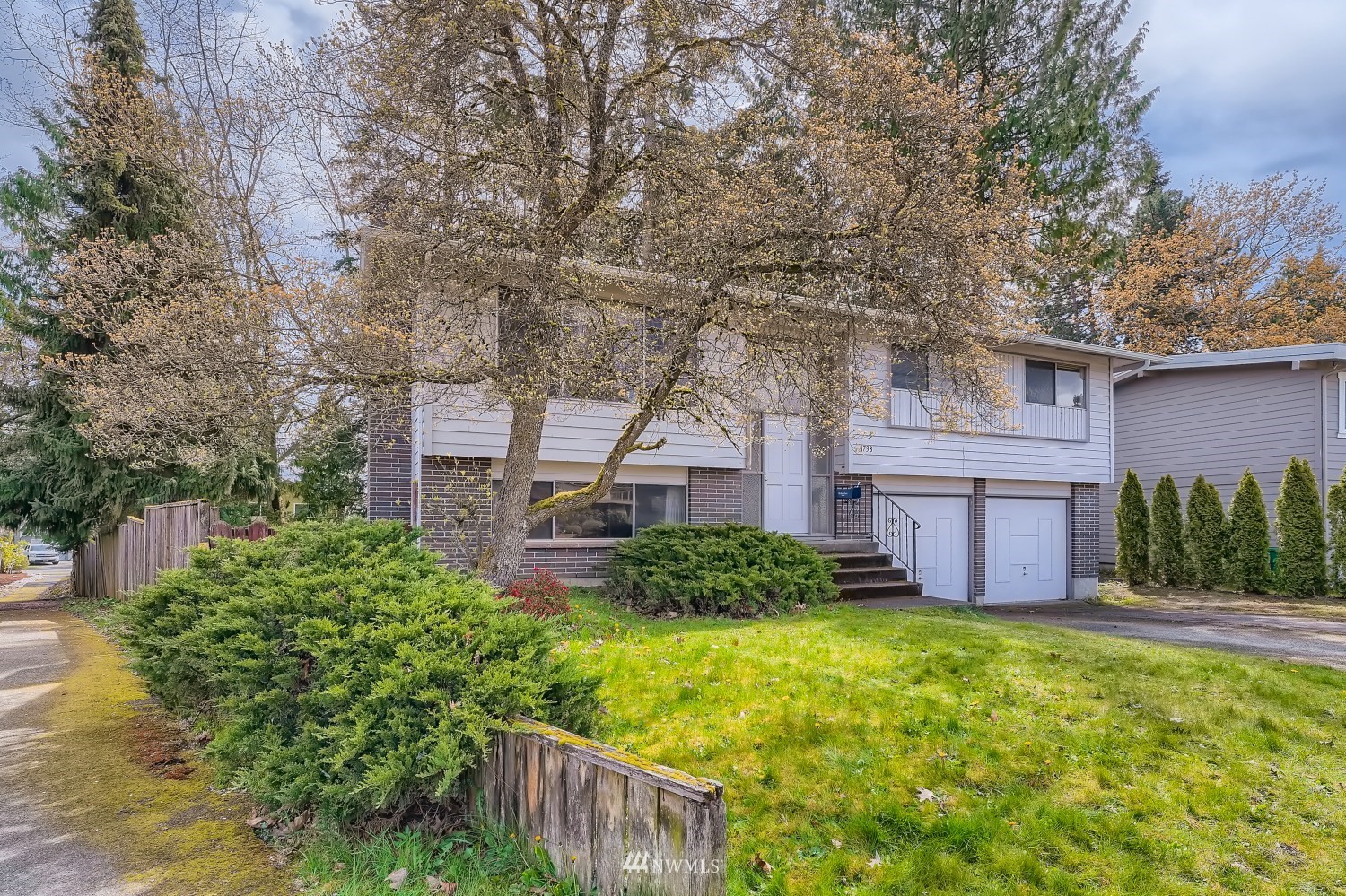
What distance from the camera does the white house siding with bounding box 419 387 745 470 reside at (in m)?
9.96

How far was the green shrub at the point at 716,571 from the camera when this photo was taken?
9.38 meters

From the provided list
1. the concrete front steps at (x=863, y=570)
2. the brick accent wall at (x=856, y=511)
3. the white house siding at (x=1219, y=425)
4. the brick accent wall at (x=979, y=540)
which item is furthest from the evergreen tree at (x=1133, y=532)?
the brick accent wall at (x=856, y=511)

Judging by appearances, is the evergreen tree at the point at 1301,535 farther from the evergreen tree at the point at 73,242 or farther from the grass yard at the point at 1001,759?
the evergreen tree at the point at 73,242

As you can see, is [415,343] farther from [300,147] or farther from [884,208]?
[300,147]

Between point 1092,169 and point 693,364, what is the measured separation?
13809 mm

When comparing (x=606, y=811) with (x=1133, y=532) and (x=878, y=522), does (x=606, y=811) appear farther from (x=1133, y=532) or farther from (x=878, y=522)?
(x=1133, y=532)

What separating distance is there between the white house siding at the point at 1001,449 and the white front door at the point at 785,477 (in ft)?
2.38

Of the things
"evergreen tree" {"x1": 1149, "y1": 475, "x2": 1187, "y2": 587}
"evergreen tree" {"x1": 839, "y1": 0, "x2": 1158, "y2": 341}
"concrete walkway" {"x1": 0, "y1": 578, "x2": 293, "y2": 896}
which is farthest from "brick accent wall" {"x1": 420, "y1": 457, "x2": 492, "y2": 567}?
"evergreen tree" {"x1": 1149, "y1": 475, "x2": 1187, "y2": 587}

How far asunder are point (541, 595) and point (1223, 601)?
12559 millimetres

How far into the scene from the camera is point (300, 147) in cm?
1479

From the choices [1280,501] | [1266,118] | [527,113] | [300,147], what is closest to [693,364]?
[527,113]

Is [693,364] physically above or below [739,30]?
below

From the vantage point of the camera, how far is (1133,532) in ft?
54.5

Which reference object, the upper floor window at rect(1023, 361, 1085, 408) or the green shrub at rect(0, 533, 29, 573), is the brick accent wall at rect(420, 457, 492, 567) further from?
the green shrub at rect(0, 533, 29, 573)
